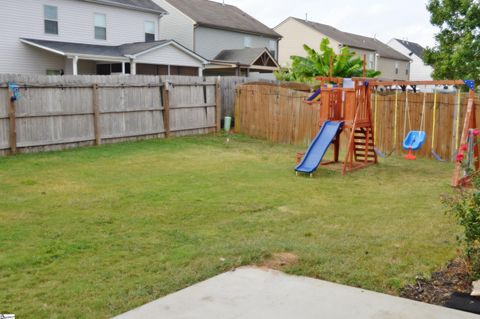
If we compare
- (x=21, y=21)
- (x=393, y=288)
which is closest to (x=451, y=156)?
(x=393, y=288)

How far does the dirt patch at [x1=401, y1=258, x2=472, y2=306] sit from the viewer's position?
4.14 m

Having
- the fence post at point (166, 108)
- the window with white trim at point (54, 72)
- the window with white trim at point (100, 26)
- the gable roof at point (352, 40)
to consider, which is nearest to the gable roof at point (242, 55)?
the window with white trim at point (100, 26)

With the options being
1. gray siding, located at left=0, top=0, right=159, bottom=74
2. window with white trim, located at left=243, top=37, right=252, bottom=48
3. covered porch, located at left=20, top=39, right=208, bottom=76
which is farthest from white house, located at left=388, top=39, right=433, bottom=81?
gray siding, located at left=0, top=0, right=159, bottom=74

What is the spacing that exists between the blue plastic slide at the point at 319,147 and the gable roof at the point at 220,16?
2047 centimetres

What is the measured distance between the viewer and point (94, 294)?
4109 mm

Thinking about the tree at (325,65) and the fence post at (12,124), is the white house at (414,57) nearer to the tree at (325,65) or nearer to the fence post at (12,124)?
the tree at (325,65)

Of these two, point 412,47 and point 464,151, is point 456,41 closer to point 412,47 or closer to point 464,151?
point 464,151

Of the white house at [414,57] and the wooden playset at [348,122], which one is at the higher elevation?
the white house at [414,57]

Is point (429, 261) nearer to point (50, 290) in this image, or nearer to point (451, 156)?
point (50, 290)

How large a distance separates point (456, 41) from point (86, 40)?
1808 cm

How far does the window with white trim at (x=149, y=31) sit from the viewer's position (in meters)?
26.9

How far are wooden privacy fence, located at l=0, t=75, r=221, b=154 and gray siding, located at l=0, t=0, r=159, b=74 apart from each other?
899cm

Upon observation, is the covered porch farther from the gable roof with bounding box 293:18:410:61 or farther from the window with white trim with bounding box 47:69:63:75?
the gable roof with bounding box 293:18:410:61

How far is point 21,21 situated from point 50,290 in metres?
19.8
